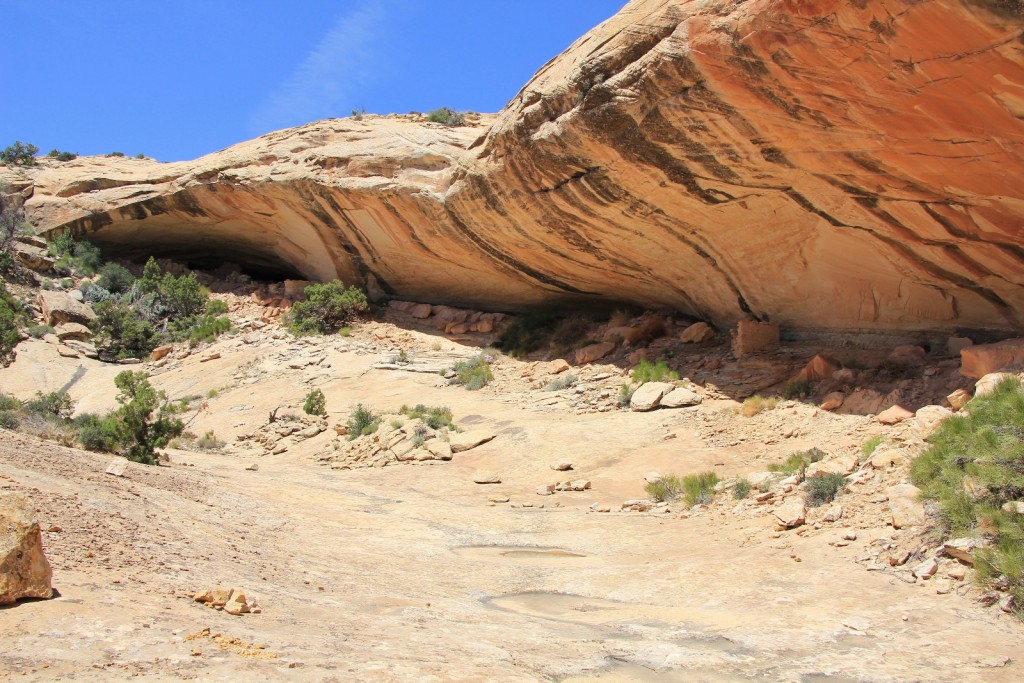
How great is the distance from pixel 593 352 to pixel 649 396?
287 centimetres

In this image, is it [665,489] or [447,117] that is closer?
[665,489]

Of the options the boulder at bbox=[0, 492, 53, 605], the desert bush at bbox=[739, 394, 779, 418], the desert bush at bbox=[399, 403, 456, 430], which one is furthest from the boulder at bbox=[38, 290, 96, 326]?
the boulder at bbox=[0, 492, 53, 605]

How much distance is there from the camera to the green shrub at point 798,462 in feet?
28.3

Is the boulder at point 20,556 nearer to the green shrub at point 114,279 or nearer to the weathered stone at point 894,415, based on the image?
the weathered stone at point 894,415

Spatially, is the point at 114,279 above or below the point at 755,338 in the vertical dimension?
above

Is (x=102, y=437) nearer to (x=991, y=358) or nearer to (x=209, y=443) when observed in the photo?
(x=209, y=443)

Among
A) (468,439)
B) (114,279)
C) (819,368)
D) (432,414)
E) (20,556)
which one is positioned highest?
(114,279)

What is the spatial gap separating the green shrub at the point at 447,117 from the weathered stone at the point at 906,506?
13.9 metres

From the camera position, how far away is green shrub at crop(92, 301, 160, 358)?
1945 centimetres

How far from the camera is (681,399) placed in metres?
11.8

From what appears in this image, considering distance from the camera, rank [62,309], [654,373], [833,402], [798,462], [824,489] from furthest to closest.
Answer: [62,309] → [654,373] → [833,402] → [798,462] → [824,489]

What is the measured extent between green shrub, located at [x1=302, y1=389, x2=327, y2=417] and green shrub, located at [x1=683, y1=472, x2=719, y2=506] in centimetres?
753


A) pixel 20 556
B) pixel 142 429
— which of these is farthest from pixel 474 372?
pixel 20 556

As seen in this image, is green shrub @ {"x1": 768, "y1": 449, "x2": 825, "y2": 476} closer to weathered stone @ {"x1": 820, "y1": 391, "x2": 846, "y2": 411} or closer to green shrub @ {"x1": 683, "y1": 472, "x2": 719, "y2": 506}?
green shrub @ {"x1": 683, "y1": 472, "x2": 719, "y2": 506}
